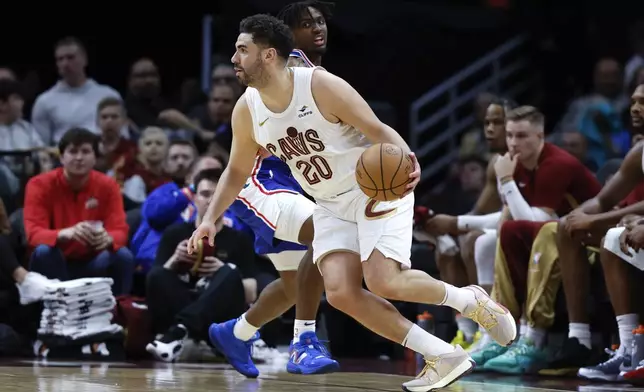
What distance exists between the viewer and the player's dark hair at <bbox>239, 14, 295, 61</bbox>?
5.12 metres

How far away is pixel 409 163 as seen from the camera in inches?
188

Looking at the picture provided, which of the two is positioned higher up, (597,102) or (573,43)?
(573,43)

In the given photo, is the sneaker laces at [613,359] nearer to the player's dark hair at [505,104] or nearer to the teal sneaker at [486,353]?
the teal sneaker at [486,353]

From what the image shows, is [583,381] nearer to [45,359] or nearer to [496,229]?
[496,229]

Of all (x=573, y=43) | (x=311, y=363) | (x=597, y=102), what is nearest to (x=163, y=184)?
(x=311, y=363)

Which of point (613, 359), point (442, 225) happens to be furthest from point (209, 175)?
point (613, 359)

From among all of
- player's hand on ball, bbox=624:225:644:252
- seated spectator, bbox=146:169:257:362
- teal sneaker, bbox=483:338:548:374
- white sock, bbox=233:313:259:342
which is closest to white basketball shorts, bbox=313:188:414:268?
white sock, bbox=233:313:259:342

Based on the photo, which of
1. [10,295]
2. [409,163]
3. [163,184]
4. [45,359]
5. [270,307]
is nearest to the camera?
[409,163]

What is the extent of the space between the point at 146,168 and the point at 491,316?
4.32 metres

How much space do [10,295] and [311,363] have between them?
10.2ft

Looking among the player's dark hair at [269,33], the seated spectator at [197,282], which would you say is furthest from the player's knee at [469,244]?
the player's dark hair at [269,33]

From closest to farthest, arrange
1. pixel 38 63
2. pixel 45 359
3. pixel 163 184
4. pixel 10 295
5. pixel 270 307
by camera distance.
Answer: pixel 270 307, pixel 45 359, pixel 10 295, pixel 163 184, pixel 38 63

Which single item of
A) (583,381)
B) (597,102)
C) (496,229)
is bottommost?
(583,381)

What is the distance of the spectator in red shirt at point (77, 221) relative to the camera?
7.51 m
